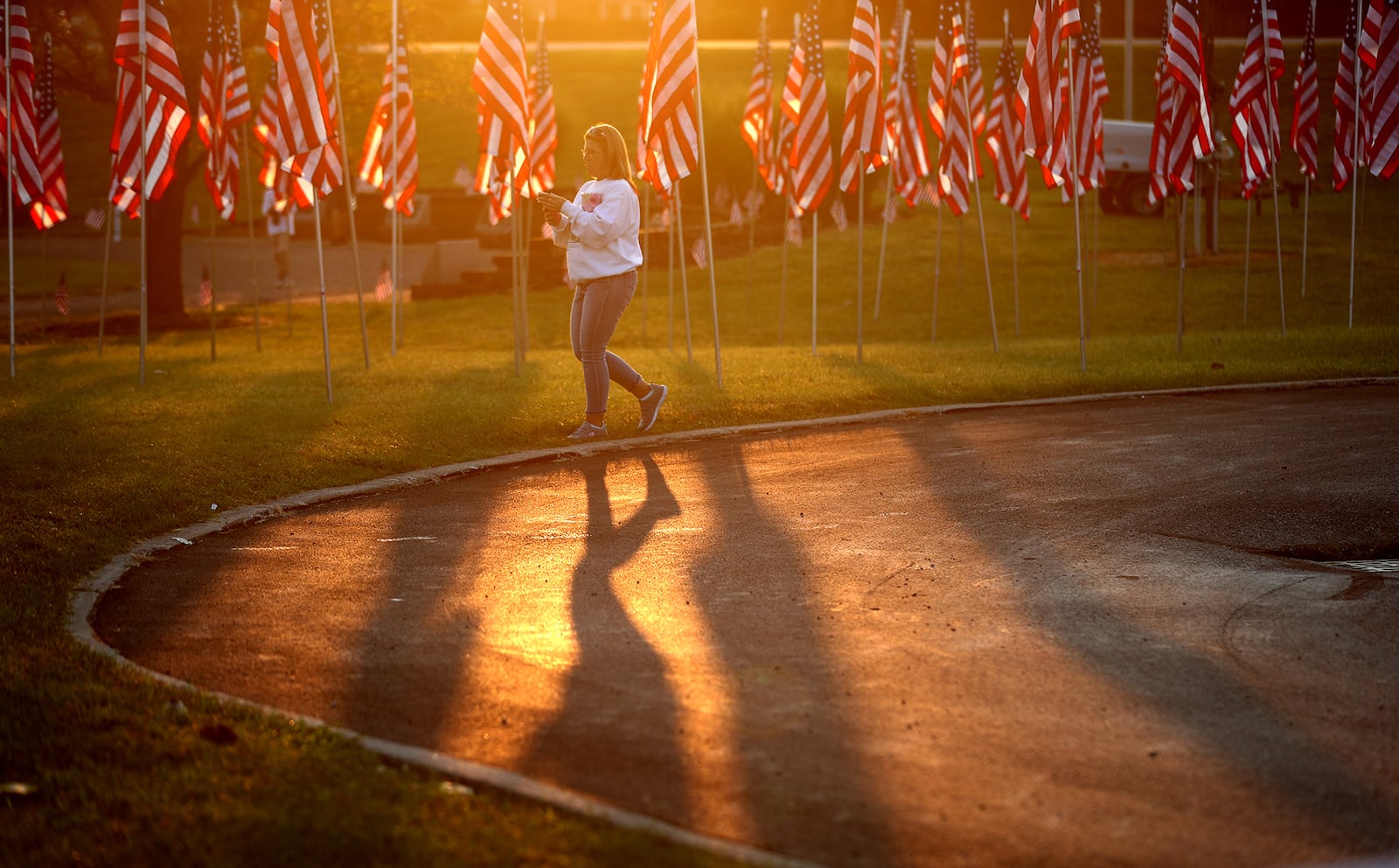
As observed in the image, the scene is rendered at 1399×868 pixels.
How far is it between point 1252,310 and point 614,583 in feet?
59.5

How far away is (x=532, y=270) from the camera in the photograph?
28.2 m

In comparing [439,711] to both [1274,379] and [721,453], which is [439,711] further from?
[1274,379]

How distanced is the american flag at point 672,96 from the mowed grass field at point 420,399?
6.97 feet

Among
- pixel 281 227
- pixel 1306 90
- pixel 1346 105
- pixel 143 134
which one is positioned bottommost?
pixel 281 227

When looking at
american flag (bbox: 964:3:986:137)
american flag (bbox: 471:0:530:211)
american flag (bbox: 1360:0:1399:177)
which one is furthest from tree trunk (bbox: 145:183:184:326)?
american flag (bbox: 1360:0:1399:177)

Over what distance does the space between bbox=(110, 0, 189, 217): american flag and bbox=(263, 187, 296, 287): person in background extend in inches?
142

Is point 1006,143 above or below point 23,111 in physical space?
below

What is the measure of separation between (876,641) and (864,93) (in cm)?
1046

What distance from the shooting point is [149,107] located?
590 inches

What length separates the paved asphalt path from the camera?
4.23 m

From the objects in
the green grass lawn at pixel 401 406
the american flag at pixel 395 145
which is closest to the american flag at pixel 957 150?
the green grass lawn at pixel 401 406

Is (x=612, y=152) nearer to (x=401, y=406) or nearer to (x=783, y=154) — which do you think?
(x=401, y=406)

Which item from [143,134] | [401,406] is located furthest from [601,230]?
[143,134]

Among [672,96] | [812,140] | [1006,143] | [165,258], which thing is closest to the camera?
[672,96]
